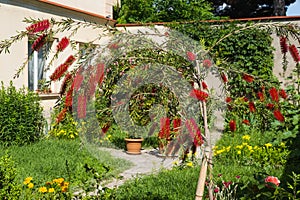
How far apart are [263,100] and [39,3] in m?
7.21

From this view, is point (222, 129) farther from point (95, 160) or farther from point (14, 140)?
point (14, 140)

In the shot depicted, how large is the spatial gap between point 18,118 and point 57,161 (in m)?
1.79

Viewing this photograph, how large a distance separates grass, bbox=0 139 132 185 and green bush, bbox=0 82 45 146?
23cm

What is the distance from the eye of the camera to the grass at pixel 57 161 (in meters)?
4.96

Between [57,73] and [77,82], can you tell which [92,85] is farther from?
[57,73]

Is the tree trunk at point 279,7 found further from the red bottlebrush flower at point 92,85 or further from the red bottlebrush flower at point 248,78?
the red bottlebrush flower at point 92,85

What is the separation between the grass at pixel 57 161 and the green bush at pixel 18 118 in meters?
0.23

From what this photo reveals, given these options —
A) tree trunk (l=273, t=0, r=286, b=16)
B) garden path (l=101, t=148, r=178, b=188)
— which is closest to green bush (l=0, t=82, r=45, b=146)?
garden path (l=101, t=148, r=178, b=188)

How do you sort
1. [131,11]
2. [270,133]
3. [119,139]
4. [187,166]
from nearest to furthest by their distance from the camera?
[187,166], [270,133], [119,139], [131,11]

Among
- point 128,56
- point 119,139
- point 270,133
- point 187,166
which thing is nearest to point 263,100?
point 128,56

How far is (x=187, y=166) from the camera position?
535 centimetres

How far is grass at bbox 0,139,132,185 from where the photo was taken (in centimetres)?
496

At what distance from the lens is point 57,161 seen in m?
5.50

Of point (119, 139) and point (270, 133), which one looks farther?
point (119, 139)
